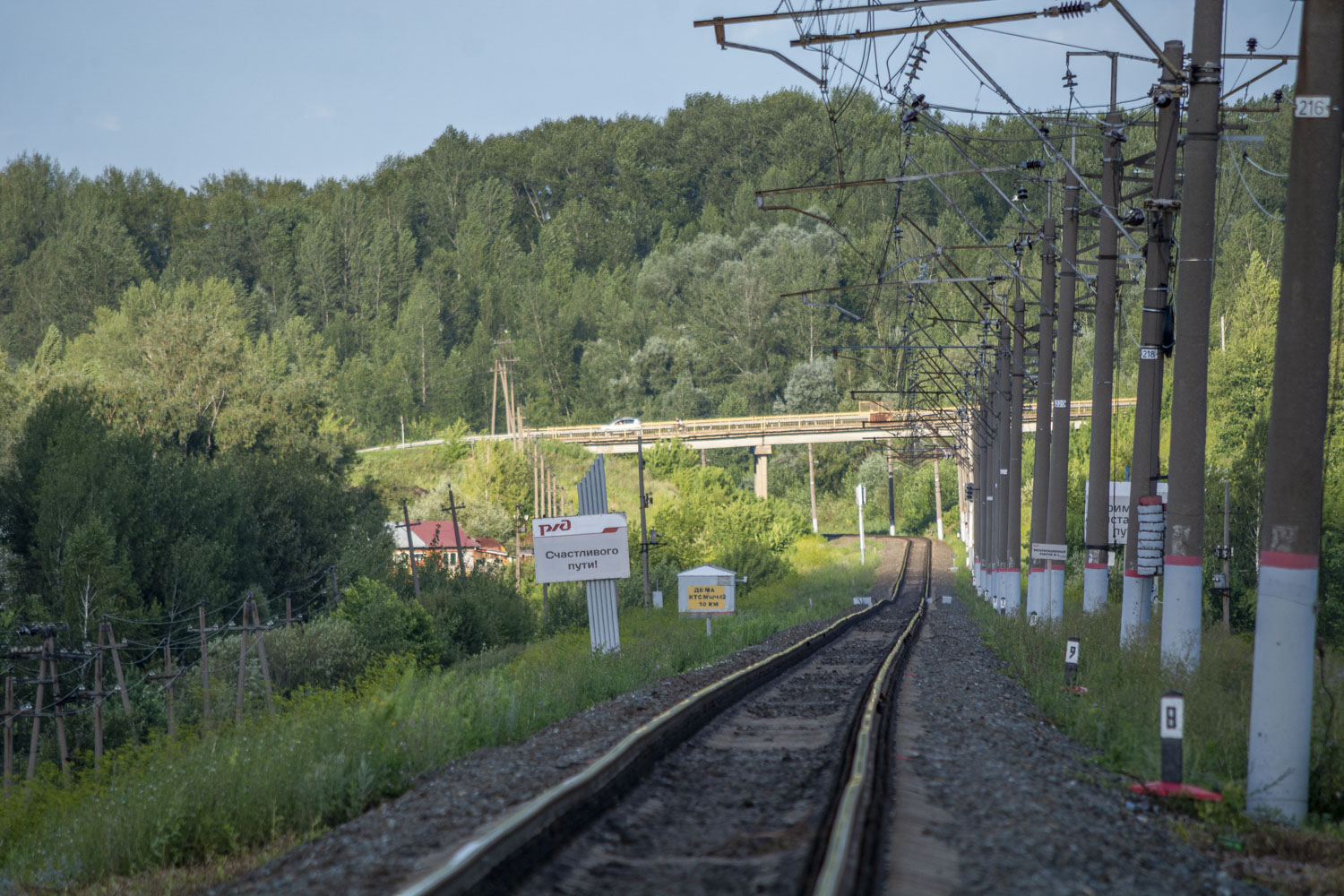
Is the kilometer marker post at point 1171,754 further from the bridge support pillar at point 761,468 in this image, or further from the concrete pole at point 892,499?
the concrete pole at point 892,499

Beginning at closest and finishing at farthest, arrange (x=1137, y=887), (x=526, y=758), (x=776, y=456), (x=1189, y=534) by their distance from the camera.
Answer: (x=1137, y=887) → (x=526, y=758) → (x=1189, y=534) → (x=776, y=456)

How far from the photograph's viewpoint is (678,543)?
62.4 meters

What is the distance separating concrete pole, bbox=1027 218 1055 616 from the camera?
29.9 m

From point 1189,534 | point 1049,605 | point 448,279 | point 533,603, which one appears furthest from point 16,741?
point 448,279

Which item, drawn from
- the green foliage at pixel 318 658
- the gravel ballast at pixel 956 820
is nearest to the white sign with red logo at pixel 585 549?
the green foliage at pixel 318 658

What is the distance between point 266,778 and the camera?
1047 centimetres

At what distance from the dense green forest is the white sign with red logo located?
428 inches

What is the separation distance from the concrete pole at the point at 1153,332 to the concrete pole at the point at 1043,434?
9.56m

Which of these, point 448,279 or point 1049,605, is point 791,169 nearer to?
point 448,279

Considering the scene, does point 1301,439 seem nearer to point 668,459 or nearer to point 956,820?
point 956,820

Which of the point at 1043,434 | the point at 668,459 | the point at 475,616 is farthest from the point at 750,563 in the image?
the point at 668,459

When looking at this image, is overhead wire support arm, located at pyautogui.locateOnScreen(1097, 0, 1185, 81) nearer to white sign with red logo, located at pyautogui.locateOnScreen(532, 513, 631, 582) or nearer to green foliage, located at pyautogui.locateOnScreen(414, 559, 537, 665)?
white sign with red logo, located at pyautogui.locateOnScreen(532, 513, 631, 582)

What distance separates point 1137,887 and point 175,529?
49.8 metres

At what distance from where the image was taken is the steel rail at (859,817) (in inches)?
251
